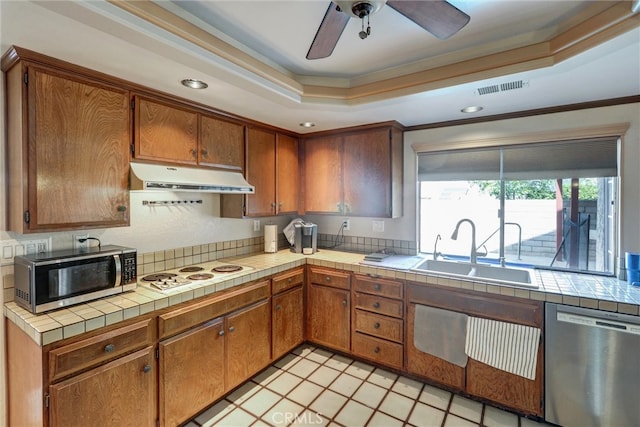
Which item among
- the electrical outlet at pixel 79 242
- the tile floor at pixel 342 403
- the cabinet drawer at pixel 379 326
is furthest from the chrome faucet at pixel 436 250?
the electrical outlet at pixel 79 242

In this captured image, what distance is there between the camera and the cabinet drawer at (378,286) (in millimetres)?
2559

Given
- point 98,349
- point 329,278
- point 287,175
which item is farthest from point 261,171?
point 98,349

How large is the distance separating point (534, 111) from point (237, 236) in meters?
2.91

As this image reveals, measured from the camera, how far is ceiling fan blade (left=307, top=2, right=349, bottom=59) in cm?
130

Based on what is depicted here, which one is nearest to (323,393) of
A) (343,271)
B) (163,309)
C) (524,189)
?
(343,271)

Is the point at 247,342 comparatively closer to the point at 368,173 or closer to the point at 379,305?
the point at 379,305

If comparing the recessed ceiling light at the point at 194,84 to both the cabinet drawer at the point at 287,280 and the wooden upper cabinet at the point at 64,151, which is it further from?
the cabinet drawer at the point at 287,280

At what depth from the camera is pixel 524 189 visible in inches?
105

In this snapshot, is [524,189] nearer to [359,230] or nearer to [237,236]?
[359,230]

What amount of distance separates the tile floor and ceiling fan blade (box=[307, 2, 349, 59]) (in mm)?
2283

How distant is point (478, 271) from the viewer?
2715mm

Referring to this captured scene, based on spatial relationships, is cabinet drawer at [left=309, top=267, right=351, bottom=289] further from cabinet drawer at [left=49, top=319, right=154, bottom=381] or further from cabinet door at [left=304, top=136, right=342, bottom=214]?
cabinet drawer at [left=49, top=319, right=154, bottom=381]

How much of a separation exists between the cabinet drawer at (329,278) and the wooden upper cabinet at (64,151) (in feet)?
5.49

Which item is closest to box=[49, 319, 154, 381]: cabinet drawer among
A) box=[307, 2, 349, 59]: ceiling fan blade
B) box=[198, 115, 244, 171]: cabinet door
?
box=[198, 115, 244, 171]: cabinet door
